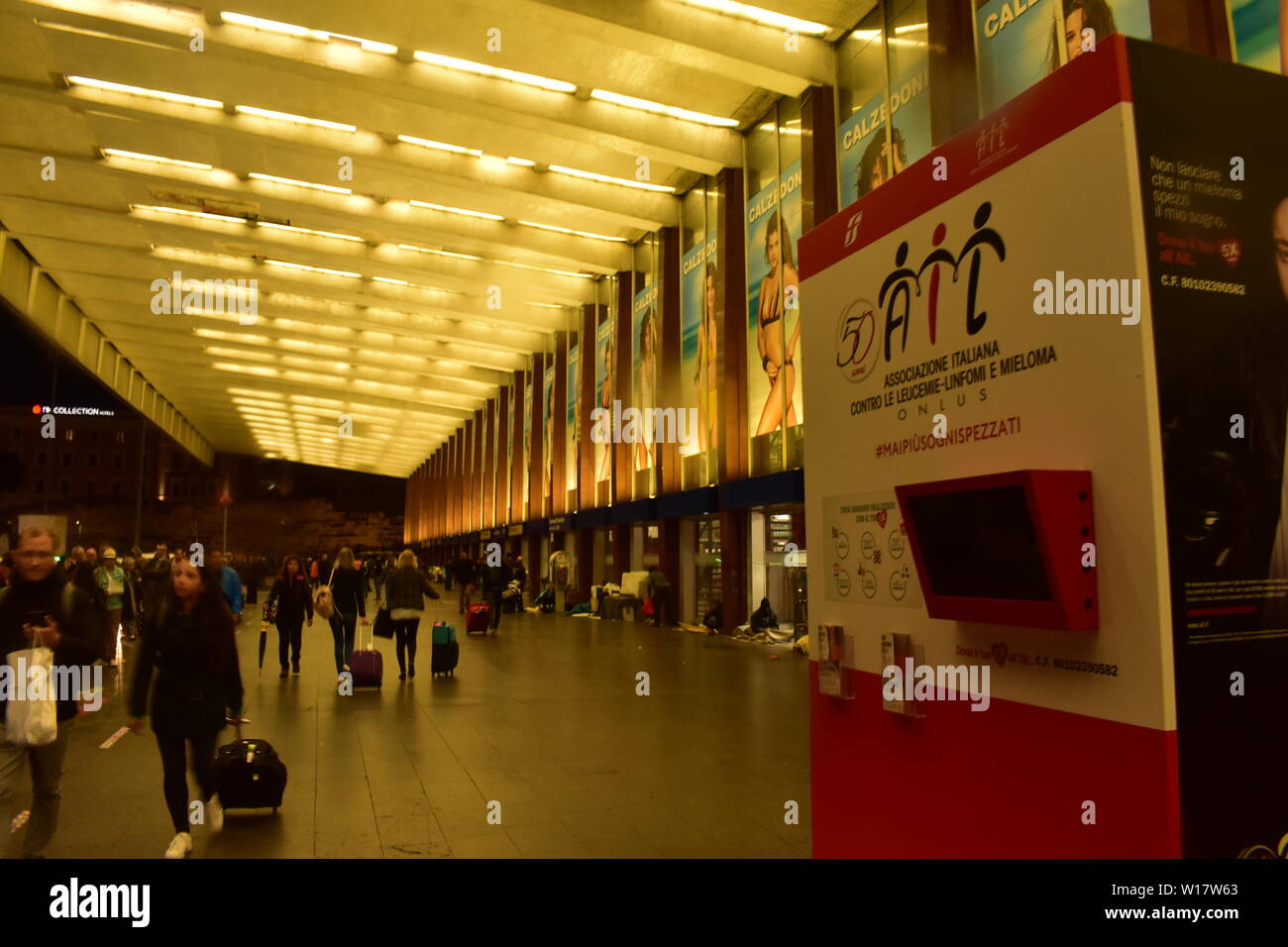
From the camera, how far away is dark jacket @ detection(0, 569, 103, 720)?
4512mm

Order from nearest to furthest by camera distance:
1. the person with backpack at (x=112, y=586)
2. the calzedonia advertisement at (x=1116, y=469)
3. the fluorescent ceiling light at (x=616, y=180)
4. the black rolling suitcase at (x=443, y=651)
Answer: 1. the calzedonia advertisement at (x=1116, y=469)
2. the black rolling suitcase at (x=443, y=651)
3. the person with backpack at (x=112, y=586)
4. the fluorescent ceiling light at (x=616, y=180)

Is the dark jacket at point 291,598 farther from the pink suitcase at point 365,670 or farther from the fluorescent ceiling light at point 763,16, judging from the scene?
the fluorescent ceiling light at point 763,16

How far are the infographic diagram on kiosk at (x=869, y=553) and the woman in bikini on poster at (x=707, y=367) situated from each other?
17466mm

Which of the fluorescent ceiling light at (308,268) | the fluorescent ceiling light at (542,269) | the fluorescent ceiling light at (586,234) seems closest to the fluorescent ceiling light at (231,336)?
the fluorescent ceiling light at (308,268)

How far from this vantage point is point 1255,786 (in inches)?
93.4

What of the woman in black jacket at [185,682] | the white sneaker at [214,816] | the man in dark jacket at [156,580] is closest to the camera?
the woman in black jacket at [185,682]

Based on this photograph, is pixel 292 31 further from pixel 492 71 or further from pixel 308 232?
pixel 308 232

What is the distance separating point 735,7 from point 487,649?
1238 cm

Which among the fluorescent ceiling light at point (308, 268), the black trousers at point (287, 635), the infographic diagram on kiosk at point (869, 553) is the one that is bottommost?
the black trousers at point (287, 635)

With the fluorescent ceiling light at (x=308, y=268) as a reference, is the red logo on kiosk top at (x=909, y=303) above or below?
below

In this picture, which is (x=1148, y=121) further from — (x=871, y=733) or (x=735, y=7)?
(x=735, y=7)

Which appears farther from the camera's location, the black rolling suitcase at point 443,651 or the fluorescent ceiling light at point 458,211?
the fluorescent ceiling light at point 458,211

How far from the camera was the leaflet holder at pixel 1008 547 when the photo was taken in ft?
7.94

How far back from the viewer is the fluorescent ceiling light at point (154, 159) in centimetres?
2097
